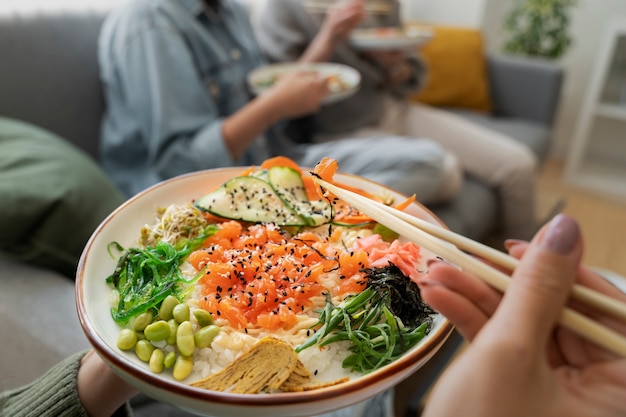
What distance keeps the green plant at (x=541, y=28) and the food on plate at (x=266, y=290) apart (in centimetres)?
306

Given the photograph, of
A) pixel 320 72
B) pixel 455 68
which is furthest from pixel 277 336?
pixel 455 68

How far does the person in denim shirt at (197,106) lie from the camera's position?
55.9 inches

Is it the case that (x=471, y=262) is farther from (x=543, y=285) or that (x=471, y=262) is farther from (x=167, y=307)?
(x=167, y=307)

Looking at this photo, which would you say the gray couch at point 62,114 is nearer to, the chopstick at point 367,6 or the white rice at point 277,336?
the white rice at point 277,336

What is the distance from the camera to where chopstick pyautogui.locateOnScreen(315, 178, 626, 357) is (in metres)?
0.38

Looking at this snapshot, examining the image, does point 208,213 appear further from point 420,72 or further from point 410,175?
point 420,72

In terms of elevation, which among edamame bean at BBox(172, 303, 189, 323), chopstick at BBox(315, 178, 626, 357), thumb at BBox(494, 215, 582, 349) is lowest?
edamame bean at BBox(172, 303, 189, 323)

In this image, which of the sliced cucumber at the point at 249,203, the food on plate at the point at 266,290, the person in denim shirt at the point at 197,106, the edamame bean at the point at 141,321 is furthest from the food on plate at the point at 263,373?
the person in denim shirt at the point at 197,106

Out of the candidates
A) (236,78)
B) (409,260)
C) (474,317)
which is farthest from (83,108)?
(474,317)

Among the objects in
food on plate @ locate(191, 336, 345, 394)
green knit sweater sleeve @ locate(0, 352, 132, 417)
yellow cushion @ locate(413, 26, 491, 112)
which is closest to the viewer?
food on plate @ locate(191, 336, 345, 394)

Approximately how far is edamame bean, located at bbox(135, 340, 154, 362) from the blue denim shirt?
3.12ft

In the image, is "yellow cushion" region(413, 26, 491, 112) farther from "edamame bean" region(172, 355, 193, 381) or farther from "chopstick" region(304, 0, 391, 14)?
"edamame bean" region(172, 355, 193, 381)

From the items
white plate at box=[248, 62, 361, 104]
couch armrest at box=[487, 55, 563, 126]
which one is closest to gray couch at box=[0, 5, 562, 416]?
couch armrest at box=[487, 55, 563, 126]

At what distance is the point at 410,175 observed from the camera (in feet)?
5.43
